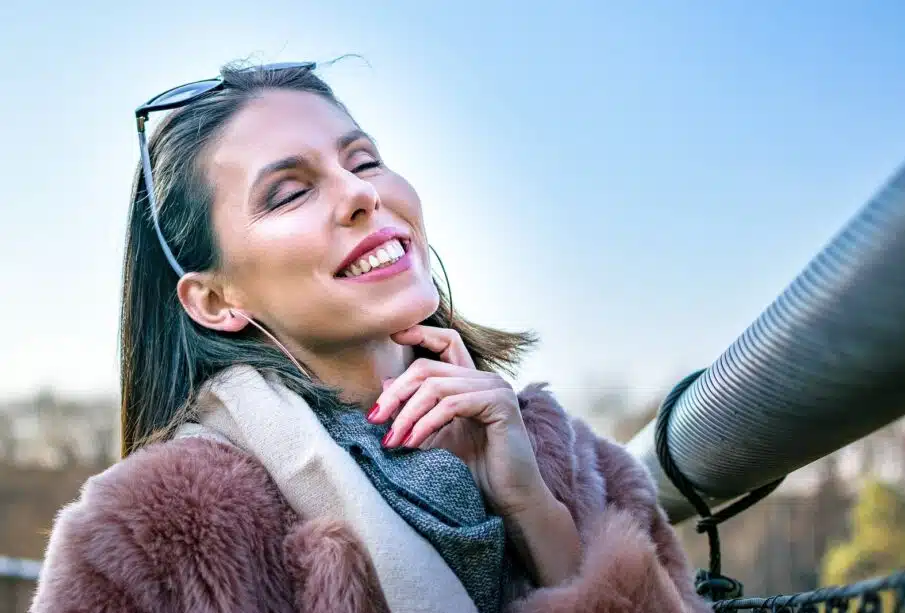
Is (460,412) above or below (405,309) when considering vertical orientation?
below

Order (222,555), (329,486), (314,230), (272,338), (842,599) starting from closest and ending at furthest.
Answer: (842,599), (222,555), (329,486), (314,230), (272,338)

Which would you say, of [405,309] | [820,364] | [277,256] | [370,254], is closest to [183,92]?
[277,256]

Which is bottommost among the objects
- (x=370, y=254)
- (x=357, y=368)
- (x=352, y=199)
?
(x=357, y=368)

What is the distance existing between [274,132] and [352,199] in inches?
11.4

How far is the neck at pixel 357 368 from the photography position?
197cm

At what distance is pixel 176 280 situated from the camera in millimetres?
2213

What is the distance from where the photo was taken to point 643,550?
155 centimetres

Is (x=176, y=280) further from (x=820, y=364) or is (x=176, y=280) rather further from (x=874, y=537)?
(x=874, y=537)

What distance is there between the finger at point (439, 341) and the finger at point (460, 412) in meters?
0.34

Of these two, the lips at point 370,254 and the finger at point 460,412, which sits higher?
the lips at point 370,254

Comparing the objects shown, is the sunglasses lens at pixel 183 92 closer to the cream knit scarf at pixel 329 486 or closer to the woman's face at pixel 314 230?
the woman's face at pixel 314 230

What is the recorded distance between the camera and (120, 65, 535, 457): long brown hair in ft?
6.48

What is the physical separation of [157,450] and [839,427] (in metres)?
1.18

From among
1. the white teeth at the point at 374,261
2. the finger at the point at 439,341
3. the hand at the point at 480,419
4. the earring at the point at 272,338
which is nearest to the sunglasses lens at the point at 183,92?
the earring at the point at 272,338
